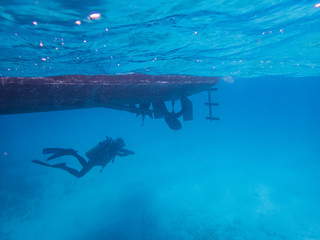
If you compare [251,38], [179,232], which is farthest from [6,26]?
[179,232]

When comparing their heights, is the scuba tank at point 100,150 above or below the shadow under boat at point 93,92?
below

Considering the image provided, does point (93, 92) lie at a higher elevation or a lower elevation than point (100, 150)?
higher

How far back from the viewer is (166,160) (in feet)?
117

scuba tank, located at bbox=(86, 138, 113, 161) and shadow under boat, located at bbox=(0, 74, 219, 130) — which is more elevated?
shadow under boat, located at bbox=(0, 74, 219, 130)

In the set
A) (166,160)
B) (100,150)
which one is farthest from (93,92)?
(166,160)

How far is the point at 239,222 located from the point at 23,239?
1835cm

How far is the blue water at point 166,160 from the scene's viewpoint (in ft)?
19.5

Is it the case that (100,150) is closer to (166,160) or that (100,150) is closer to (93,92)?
(93,92)

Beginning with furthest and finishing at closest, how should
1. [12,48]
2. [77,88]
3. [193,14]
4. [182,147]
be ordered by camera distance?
[182,147]
[12,48]
[193,14]
[77,88]

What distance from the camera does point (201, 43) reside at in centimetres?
855

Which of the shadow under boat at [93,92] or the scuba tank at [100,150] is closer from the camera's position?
the shadow under boat at [93,92]

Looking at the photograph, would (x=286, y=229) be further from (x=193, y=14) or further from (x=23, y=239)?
(x=23, y=239)

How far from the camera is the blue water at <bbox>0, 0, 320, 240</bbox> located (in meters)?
5.93

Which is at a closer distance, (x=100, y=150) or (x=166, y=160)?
(x=100, y=150)
